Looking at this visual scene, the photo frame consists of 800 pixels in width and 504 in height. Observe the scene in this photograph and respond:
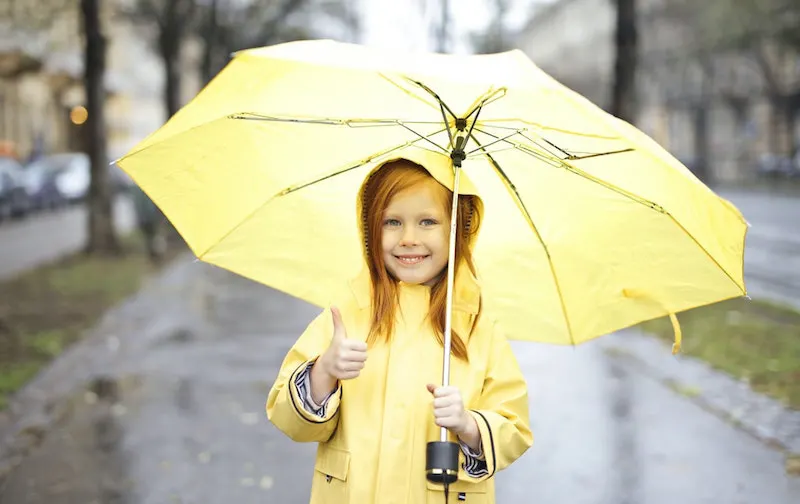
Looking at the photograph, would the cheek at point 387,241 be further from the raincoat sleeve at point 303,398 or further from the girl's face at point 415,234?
the raincoat sleeve at point 303,398

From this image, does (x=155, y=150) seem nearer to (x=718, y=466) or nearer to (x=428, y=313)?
(x=428, y=313)

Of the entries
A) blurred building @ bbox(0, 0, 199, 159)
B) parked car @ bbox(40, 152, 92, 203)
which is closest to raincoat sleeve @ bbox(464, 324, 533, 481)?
blurred building @ bbox(0, 0, 199, 159)

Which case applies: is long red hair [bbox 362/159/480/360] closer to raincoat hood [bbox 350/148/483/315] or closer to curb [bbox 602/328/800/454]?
raincoat hood [bbox 350/148/483/315]

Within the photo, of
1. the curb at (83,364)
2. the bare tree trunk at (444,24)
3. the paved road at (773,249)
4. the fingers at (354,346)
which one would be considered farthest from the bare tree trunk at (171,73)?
the fingers at (354,346)

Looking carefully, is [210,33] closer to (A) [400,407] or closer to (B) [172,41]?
(B) [172,41]

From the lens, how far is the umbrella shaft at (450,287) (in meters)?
2.45

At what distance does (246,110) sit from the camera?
288cm

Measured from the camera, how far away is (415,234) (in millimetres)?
2617

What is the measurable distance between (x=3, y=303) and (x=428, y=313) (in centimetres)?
1097

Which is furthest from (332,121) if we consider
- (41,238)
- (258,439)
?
(41,238)

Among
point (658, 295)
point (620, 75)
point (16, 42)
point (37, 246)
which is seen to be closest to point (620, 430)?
point (658, 295)

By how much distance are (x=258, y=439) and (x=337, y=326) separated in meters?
4.10

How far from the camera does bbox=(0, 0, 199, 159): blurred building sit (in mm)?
27172

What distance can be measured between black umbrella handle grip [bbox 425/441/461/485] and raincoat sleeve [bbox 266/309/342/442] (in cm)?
29
